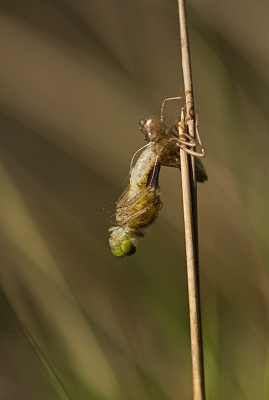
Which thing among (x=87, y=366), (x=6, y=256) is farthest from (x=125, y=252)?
(x=6, y=256)

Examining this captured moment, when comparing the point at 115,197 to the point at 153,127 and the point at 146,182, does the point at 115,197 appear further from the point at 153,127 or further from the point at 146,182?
the point at 153,127

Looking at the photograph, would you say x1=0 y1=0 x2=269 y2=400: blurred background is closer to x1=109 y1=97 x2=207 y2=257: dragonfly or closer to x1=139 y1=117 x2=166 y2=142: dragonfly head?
x1=109 y1=97 x2=207 y2=257: dragonfly

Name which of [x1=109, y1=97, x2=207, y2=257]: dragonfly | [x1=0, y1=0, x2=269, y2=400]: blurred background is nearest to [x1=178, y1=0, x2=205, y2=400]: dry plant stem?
[x1=109, y1=97, x2=207, y2=257]: dragonfly

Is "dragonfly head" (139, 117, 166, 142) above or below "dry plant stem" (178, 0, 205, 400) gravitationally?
above

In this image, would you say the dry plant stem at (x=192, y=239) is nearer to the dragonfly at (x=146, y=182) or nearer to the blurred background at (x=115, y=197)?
the dragonfly at (x=146, y=182)

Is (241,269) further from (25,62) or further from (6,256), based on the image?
(25,62)

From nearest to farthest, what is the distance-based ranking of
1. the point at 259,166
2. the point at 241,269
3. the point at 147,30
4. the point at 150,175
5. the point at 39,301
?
the point at 150,175 → the point at 39,301 → the point at 259,166 → the point at 241,269 → the point at 147,30
